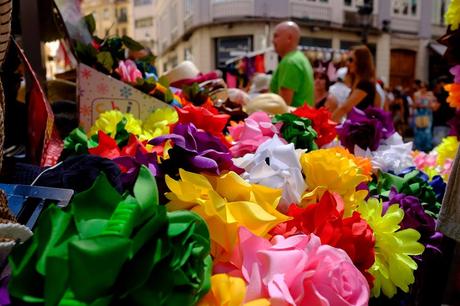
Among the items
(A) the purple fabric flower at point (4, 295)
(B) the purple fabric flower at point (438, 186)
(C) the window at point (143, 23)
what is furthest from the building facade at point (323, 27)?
(C) the window at point (143, 23)

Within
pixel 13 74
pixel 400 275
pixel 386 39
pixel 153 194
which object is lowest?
pixel 400 275

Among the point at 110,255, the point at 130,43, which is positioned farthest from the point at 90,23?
the point at 110,255

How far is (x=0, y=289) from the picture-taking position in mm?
433

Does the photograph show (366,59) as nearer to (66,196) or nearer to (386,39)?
(66,196)

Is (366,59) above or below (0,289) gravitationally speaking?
above

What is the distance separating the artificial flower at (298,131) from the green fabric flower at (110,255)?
59 cm

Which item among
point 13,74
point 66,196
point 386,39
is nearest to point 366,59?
point 13,74

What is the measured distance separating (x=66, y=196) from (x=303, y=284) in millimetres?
322

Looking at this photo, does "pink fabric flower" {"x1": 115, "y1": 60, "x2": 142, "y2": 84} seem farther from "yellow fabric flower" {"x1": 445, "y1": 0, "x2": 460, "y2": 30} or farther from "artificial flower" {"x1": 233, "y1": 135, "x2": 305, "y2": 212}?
"yellow fabric flower" {"x1": 445, "y1": 0, "x2": 460, "y2": 30}

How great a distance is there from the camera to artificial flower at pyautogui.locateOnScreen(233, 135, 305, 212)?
0.76 meters

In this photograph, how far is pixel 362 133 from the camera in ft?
3.88

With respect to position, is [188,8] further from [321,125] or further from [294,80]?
[321,125]

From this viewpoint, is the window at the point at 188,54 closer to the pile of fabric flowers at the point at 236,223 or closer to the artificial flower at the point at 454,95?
the artificial flower at the point at 454,95

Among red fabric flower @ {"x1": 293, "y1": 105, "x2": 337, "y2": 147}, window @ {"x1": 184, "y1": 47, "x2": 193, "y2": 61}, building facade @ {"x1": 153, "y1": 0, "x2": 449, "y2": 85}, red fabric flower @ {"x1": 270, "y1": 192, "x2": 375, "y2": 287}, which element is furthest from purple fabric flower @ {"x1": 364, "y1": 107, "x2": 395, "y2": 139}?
building facade @ {"x1": 153, "y1": 0, "x2": 449, "y2": 85}
